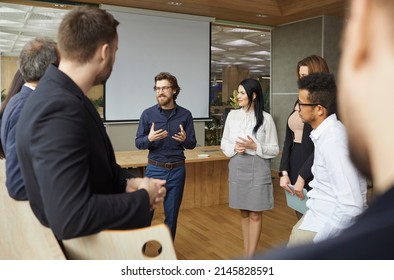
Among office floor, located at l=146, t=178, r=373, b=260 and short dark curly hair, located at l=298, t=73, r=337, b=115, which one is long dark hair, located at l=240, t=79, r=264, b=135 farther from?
office floor, located at l=146, t=178, r=373, b=260

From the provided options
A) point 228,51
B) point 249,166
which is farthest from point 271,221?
point 228,51

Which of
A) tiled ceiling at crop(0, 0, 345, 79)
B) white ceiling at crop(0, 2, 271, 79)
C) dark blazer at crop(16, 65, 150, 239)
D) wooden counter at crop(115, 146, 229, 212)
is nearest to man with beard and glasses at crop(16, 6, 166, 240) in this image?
dark blazer at crop(16, 65, 150, 239)

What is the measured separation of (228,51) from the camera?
921cm

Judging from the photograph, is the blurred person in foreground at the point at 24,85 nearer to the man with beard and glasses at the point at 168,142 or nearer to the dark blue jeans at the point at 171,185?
the man with beard and glasses at the point at 168,142

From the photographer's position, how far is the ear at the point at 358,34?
0.34 metres

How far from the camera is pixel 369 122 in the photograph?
340mm

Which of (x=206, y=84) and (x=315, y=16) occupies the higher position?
(x=315, y=16)

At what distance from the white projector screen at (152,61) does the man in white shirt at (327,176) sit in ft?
13.2

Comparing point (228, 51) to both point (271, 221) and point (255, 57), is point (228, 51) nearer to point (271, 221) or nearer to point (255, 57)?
point (255, 57)

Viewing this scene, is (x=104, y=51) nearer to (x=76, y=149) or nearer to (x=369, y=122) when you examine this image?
(x=76, y=149)

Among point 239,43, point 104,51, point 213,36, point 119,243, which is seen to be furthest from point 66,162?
point 239,43

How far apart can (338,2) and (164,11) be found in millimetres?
2600

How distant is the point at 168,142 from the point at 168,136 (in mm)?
51

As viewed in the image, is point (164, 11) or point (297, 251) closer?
point (297, 251)
